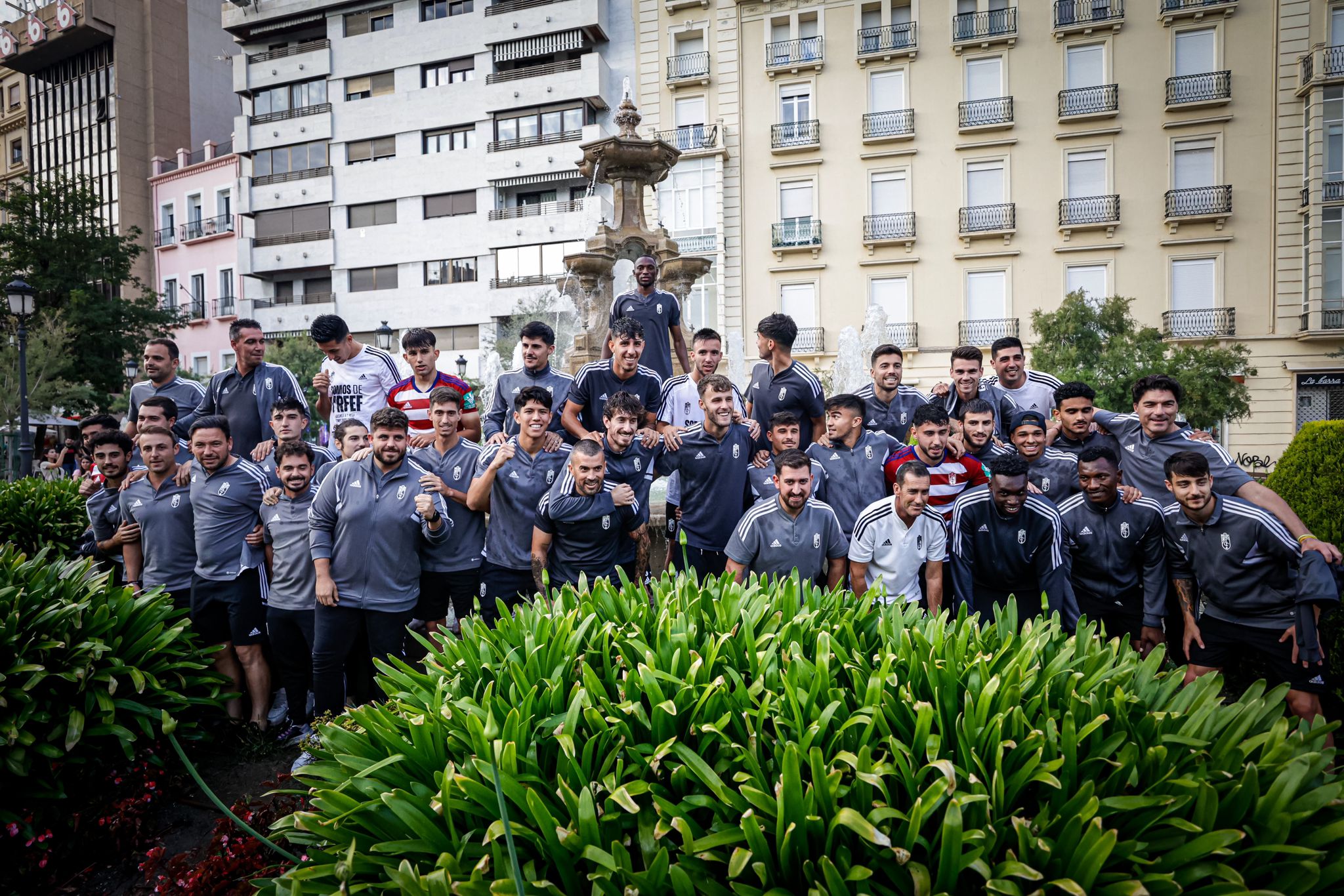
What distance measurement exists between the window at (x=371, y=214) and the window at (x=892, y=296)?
832 inches

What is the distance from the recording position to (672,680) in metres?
2.59

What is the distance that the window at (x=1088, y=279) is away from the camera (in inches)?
993

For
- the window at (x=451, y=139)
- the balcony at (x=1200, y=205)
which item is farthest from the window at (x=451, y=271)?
the balcony at (x=1200, y=205)

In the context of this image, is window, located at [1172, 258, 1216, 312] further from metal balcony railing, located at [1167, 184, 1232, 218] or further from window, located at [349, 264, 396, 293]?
window, located at [349, 264, 396, 293]

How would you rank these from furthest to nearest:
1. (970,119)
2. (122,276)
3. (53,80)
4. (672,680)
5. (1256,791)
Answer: (53,80) → (122,276) → (970,119) → (672,680) → (1256,791)

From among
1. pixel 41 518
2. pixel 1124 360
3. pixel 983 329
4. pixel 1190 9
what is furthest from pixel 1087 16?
pixel 41 518

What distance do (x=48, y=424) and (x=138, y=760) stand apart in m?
30.7

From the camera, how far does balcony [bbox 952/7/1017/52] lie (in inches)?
1001

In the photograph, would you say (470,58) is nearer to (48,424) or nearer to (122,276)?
(122,276)

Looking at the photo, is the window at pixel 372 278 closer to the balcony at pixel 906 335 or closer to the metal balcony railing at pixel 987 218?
the balcony at pixel 906 335

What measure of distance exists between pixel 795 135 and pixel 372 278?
19594 millimetres

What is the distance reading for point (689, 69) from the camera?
90.9 feet

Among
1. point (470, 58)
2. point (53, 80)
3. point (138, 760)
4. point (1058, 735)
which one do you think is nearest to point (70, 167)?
point (53, 80)

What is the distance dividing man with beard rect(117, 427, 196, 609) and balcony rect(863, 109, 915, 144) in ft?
83.1
